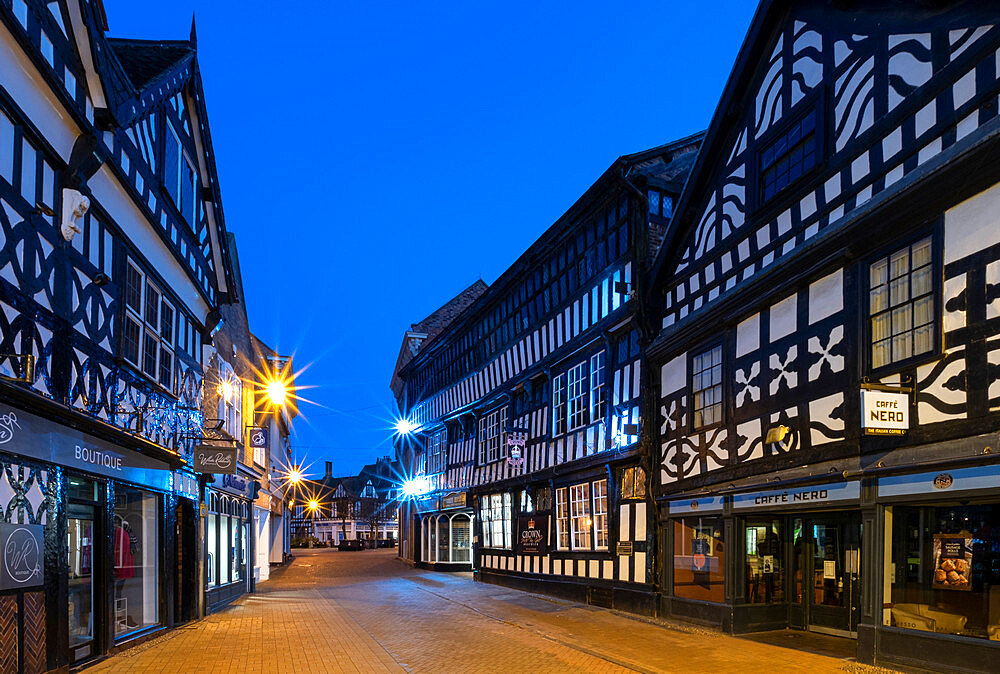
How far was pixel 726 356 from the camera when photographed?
45.4ft

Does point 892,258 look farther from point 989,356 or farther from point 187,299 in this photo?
point 187,299

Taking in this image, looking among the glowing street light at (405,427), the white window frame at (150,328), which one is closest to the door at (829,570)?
the white window frame at (150,328)

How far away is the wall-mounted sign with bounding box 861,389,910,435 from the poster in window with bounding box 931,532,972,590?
131cm

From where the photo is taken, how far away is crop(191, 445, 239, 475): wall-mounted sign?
14.6m

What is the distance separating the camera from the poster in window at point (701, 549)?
1416 centimetres

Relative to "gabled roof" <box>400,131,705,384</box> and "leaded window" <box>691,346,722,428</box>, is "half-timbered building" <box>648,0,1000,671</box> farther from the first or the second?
"gabled roof" <box>400,131,705,384</box>

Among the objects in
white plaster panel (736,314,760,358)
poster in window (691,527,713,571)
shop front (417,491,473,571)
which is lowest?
shop front (417,491,473,571)

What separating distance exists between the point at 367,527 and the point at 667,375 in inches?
2984

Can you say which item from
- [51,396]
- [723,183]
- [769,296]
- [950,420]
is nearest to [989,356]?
[950,420]

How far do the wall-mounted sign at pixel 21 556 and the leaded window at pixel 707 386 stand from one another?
9972mm

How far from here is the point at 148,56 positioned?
14047 millimetres

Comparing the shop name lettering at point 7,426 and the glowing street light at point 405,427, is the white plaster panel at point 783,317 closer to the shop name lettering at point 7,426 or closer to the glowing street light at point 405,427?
the shop name lettering at point 7,426

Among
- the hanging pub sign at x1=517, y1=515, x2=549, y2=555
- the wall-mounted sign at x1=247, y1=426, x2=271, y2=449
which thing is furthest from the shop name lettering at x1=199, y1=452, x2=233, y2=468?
the hanging pub sign at x1=517, y1=515, x2=549, y2=555

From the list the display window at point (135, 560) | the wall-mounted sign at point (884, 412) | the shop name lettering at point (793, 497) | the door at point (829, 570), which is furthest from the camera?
the display window at point (135, 560)
